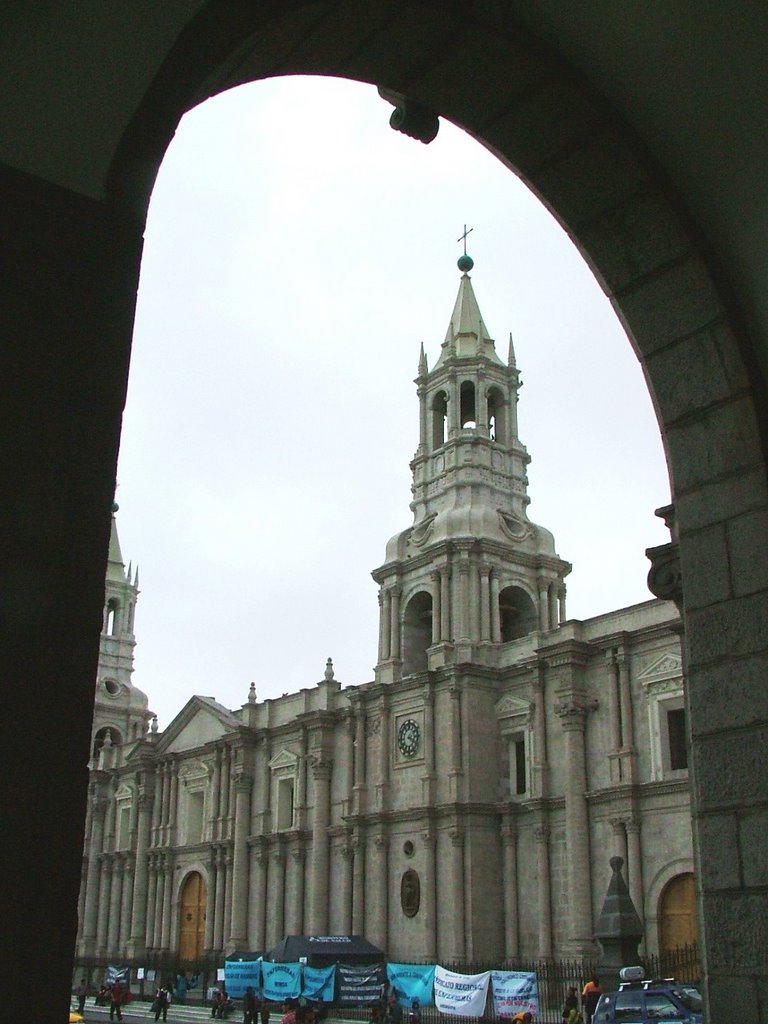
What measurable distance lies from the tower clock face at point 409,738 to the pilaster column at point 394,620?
290cm

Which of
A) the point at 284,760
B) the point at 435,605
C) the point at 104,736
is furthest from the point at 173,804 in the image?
the point at 435,605

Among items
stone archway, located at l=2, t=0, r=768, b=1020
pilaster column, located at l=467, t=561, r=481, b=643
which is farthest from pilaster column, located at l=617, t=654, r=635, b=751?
stone archway, located at l=2, t=0, r=768, b=1020

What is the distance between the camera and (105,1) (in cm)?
317

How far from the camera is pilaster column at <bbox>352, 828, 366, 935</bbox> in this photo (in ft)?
113

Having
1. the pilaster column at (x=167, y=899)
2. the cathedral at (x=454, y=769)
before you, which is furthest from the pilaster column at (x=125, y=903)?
the pilaster column at (x=167, y=899)

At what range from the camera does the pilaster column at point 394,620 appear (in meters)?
36.9

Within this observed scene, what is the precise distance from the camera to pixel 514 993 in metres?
22.2

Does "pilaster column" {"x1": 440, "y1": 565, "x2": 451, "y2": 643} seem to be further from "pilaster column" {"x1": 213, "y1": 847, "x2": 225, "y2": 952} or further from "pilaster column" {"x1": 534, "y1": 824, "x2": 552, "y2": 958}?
"pilaster column" {"x1": 213, "y1": 847, "x2": 225, "y2": 952}

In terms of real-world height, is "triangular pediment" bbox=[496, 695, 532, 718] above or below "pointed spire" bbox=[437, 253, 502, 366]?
below

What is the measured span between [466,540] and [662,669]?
27.0 feet

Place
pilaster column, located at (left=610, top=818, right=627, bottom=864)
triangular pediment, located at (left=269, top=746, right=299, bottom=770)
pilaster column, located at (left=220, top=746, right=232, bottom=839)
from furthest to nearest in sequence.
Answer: pilaster column, located at (left=220, top=746, right=232, bottom=839)
triangular pediment, located at (left=269, top=746, right=299, bottom=770)
pilaster column, located at (left=610, top=818, right=627, bottom=864)

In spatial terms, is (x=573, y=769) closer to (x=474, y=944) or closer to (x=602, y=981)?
(x=474, y=944)

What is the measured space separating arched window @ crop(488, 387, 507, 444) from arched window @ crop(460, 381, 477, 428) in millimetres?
605

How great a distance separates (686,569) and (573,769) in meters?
26.2
